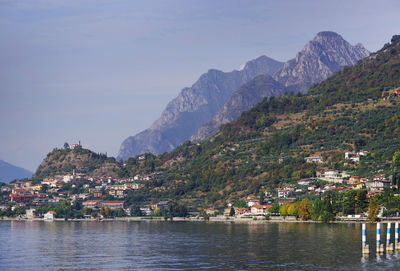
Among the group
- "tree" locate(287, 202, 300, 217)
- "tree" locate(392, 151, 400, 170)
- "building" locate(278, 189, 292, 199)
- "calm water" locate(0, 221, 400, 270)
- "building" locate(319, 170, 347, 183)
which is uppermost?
"tree" locate(392, 151, 400, 170)

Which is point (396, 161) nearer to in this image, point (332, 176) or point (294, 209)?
point (332, 176)

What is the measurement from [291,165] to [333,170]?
20.5m

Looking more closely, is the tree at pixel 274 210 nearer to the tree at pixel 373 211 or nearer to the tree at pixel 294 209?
the tree at pixel 294 209

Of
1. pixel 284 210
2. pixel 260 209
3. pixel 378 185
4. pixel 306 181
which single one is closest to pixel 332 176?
pixel 306 181

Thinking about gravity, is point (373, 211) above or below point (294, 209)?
above

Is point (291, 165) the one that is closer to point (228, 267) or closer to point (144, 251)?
point (144, 251)

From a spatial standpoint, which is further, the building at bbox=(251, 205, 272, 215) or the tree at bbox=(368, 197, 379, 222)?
the building at bbox=(251, 205, 272, 215)

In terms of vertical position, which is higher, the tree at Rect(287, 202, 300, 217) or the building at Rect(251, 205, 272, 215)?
the tree at Rect(287, 202, 300, 217)

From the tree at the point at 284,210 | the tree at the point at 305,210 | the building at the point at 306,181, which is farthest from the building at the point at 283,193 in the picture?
the tree at the point at 305,210

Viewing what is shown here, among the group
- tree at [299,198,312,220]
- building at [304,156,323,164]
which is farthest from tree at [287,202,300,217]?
building at [304,156,323,164]

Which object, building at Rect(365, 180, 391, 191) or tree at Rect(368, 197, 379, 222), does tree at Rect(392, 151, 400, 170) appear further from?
tree at Rect(368, 197, 379, 222)

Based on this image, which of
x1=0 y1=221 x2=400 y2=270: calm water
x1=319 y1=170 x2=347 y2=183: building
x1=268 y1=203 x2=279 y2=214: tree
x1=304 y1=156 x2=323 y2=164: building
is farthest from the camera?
x1=304 y1=156 x2=323 y2=164: building

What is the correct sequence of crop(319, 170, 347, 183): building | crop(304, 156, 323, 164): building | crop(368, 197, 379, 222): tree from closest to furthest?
crop(368, 197, 379, 222): tree, crop(319, 170, 347, 183): building, crop(304, 156, 323, 164): building

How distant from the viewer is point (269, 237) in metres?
96.2
